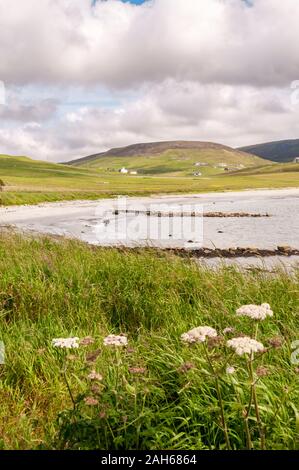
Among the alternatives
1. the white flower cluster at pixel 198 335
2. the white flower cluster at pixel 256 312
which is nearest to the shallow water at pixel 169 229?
the white flower cluster at pixel 256 312

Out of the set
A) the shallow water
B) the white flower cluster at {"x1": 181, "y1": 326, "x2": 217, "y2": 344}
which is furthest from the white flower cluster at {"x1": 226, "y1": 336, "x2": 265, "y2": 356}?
the shallow water

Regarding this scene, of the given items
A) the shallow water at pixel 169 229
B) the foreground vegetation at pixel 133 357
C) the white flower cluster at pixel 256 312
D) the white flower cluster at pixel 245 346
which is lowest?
the shallow water at pixel 169 229

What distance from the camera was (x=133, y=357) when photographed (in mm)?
6484

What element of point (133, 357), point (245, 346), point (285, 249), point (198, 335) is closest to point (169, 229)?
point (285, 249)

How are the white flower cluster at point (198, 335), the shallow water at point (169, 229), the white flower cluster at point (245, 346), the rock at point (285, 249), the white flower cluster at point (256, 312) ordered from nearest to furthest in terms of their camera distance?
the white flower cluster at point (245, 346), the white flower cluster at point (198, 335), the white flower cluster at point (256, 312), the rock at point (285, 249), the shallow water at point (169, 229)

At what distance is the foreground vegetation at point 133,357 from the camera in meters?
4.44

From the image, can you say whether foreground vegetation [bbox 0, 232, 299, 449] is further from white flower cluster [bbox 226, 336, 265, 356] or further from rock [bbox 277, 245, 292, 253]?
rock [bbox 277, 245, 292, 253]

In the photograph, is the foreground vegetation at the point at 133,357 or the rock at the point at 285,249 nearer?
the foreground vegetation at the point at 133,357

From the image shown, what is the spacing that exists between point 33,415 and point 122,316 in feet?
15.3

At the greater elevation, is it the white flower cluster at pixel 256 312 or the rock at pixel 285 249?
the white flower cluster at pixel 256 312

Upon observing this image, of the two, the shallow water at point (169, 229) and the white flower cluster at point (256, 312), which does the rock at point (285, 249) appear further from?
the white flower cluster at point (256, 312)

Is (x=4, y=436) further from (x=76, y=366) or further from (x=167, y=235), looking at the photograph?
(x=167, y=235)

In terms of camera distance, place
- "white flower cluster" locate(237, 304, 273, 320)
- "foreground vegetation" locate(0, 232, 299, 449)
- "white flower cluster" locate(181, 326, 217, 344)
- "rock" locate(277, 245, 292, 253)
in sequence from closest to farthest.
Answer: "white flower cluster" locate(181, 326, 217, 344) < "white flower cluster" locate(237, 304, 273, 320) < "foreground vegetation" locate(0, 232, 299, 449) < "rock" locate(277, 245, 292, 253)

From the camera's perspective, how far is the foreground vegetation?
4441 millimetres
